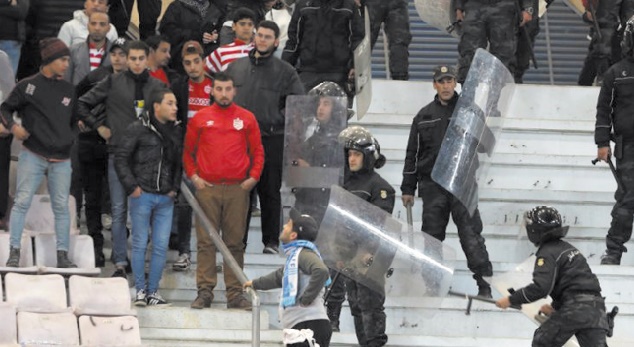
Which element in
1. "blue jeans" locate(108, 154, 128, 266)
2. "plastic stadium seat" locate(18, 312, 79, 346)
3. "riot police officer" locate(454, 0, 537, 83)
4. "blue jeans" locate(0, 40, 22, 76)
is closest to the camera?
"plastic stadium seat" locate(18, 312, 79, 346)

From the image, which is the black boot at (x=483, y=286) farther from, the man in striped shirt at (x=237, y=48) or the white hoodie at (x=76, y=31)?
the white hoodie at (x=76, y=31)

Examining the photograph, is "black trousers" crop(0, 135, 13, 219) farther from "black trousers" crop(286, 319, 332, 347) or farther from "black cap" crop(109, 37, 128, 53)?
"black trousers" crop(286, 319, 332, 347)

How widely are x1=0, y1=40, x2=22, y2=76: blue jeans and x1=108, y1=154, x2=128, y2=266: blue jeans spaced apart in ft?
6.03

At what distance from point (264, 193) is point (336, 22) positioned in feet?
5.82

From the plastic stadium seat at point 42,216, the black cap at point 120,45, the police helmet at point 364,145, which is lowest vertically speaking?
the plastic stadium seat at point 42,216

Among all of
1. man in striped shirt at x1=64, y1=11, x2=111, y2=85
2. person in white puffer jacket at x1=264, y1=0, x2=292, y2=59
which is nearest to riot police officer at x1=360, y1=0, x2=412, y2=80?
person in white puffer jacket at x1=264, y1=0, x2=292, y2=59

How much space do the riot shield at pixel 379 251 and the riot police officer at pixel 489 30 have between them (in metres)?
3.25

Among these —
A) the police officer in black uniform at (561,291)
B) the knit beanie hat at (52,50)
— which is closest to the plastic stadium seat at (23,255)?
the knit beanie hat at (52,50)

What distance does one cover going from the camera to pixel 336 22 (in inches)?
627

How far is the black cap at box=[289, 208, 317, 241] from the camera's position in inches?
491

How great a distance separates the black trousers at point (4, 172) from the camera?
14555 mm

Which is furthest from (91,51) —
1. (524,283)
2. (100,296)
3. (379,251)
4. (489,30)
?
(524,283)

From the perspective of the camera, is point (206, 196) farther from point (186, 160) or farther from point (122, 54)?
point (122, 54)

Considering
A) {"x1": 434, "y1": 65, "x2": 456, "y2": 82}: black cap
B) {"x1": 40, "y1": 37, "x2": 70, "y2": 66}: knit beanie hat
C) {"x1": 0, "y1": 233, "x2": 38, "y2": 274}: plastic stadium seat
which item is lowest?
{"x1": 0, "y1": 233, "x2": 38, "y2": 274}: plastic stadium seat
